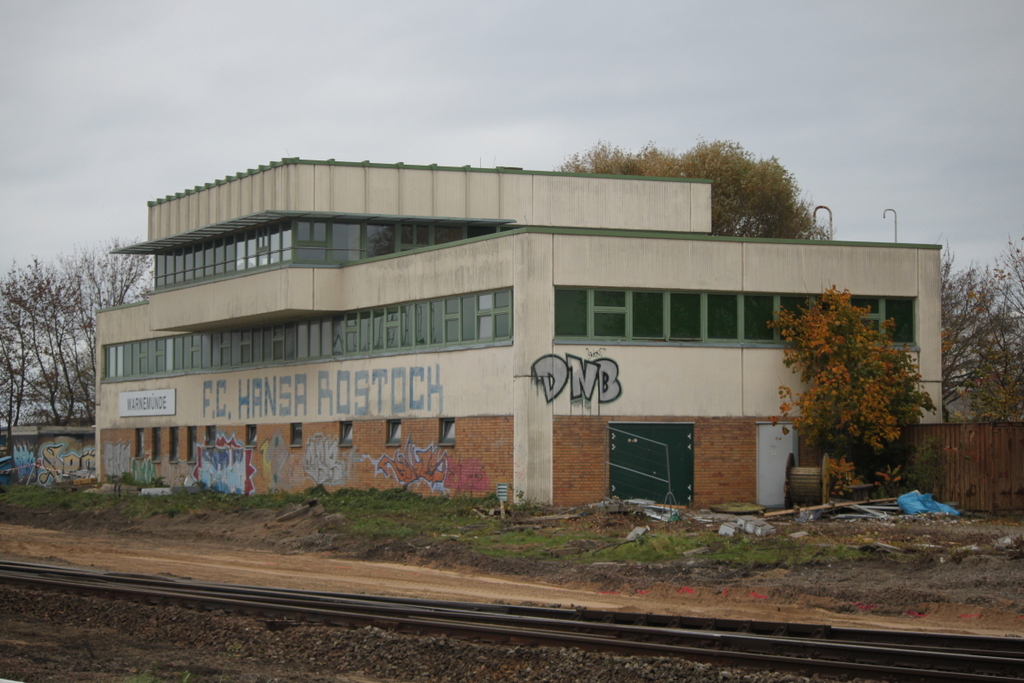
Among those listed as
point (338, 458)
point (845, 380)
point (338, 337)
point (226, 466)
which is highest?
point (338, 337)

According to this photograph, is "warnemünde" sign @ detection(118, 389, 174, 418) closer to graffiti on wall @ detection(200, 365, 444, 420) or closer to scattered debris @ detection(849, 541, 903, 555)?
graffiti on wall @ detection(200, 365, 444, 420)

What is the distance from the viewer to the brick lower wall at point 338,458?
27547 mm

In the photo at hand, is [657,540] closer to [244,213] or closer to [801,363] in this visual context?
[801,363]

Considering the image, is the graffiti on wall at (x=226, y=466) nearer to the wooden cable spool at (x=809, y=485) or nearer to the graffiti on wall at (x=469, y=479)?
the graffiti on wall at (x=469, y=479)

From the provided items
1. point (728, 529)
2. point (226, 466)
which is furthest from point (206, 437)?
point (728, 529)

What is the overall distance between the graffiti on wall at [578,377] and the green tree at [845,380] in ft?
14.0

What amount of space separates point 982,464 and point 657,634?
1579 centimetres

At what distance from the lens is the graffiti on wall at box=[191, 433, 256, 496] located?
120ft

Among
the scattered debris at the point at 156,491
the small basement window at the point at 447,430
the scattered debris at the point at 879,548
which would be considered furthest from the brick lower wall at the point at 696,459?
the scattered debris at the point at 156,491

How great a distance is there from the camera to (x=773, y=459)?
27812mm

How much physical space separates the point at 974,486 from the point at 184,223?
2533 centimetres

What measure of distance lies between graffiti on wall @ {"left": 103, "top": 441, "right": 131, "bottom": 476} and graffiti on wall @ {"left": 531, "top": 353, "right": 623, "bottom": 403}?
2352 centimetres

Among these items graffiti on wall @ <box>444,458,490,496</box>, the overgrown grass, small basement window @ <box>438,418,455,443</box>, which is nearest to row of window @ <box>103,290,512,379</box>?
small basement window @ <box>438,418,455,443</box>

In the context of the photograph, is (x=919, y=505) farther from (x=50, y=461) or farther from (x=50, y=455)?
(x=50, y=455)
